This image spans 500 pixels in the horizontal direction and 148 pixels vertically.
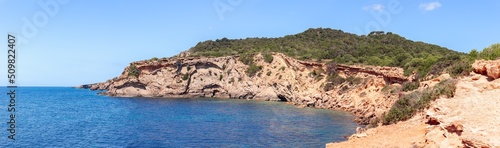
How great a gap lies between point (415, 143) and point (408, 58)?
50.6m

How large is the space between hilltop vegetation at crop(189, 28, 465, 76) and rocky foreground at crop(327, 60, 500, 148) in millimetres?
25030

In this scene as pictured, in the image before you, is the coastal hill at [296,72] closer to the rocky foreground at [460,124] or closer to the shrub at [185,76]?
the shrub at [185,76]

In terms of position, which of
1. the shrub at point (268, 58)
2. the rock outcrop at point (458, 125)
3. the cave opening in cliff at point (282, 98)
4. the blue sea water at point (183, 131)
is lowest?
the blue sea water at point (183, 131)

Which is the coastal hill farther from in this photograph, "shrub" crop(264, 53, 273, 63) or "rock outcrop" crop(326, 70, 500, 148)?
"rock outcrop" crop(326, 70, 500, 148)

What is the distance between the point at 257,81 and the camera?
79.1 m

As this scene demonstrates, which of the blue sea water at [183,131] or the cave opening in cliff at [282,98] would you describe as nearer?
the blue sea water at [183,131]

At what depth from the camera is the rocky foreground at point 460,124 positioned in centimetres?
1355

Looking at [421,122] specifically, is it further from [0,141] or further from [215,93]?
[215,93]

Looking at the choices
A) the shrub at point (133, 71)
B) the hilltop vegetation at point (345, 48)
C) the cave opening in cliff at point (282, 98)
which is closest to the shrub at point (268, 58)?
the hilltop vegetation at point (345, 48)

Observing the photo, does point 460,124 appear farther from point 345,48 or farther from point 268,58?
point 345,48

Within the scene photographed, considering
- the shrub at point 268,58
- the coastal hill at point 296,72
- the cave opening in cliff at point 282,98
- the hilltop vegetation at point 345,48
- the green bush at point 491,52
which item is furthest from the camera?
the shrub at point 268,58

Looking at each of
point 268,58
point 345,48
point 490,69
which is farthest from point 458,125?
point 345,48

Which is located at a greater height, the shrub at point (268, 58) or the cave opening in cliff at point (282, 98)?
the shrub at point (268, 58)

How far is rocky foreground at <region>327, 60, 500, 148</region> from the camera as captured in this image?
1355 centimetres
